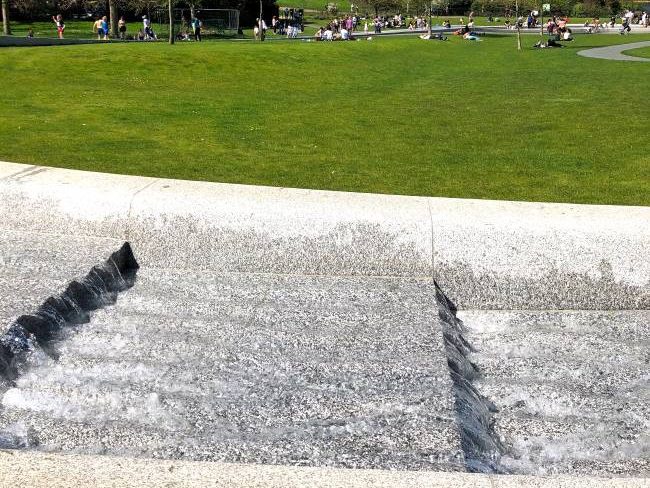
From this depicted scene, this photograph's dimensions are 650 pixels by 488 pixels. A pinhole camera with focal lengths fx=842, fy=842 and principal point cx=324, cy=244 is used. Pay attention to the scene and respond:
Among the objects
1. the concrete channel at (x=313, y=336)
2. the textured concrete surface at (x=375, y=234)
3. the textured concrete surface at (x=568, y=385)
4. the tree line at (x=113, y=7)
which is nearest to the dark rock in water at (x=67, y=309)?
the concrete channel at (x=313, y=336)

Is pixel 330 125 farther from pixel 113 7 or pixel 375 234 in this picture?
pixel 113 7

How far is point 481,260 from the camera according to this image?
612 centimetres

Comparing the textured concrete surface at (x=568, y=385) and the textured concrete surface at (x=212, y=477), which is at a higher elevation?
the textured concrete surface at (x=212, y=477)

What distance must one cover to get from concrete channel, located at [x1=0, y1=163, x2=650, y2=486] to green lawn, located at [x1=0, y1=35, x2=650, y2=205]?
4.61 feet

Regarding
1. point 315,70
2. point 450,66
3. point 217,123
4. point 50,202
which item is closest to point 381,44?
point 450,66

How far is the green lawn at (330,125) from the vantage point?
8242 millimetres

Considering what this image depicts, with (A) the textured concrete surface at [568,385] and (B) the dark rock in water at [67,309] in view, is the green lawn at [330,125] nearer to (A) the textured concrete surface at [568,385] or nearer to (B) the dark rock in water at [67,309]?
(A) the textured concrete surface at [568,385]

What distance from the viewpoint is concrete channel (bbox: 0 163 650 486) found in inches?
158

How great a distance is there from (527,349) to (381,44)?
35111 millimetres

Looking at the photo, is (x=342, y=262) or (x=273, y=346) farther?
(x=342, y=262)

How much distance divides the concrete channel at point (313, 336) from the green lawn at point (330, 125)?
141cm

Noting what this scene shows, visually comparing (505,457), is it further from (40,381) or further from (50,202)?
(50,202)

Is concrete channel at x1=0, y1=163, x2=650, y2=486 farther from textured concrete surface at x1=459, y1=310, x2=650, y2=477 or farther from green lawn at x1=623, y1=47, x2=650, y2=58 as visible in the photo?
green lawn at x1=623, y1=47, x2=650, y2=58

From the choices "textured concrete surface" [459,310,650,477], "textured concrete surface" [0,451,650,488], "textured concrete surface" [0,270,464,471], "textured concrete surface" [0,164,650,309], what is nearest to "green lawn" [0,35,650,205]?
"textured concrete surface" [0,164,650,309]
